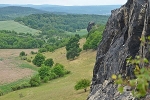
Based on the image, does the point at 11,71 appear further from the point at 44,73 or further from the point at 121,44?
the point at 121,44

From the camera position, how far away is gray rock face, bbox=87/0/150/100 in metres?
19.2

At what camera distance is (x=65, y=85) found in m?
65.4

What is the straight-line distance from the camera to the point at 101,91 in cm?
2267

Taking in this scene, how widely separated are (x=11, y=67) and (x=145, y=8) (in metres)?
97.2

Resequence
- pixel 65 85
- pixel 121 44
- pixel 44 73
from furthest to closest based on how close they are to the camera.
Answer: pixel 44 73, pixel 65 85, pixel 121 44

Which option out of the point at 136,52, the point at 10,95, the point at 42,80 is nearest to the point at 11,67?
the point at 42,80

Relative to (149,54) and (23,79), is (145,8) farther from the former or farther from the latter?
(23,79)

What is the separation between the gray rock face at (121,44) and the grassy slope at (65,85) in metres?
17.8

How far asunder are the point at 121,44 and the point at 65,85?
142ft

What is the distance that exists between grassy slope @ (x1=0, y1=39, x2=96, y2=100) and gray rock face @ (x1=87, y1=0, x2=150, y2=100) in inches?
701

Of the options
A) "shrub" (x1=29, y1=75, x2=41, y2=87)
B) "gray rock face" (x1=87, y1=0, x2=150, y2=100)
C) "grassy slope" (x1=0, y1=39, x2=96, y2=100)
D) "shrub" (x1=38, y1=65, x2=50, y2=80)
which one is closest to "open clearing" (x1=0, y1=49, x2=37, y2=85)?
"shrub" (x1=38, y1=65, x2=50, y2=80)

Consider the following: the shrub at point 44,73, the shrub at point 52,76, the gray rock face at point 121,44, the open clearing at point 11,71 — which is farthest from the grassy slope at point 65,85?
the gray rock face at point 121,44

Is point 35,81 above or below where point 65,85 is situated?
below

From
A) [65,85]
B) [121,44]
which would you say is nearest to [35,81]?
[65,85]
